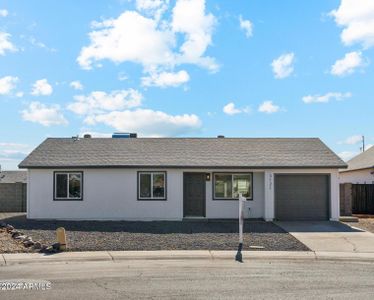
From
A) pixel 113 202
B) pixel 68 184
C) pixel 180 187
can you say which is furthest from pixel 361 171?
pixel 68 184

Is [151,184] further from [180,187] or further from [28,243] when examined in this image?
[28,243]

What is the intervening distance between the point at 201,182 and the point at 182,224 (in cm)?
320

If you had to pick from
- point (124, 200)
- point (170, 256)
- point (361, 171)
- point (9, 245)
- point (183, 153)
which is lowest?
point (170, 256)

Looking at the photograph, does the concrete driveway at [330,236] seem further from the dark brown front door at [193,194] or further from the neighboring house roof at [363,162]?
the neighboring house roof at [363,162]

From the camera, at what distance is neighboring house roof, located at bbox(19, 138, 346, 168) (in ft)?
75.4

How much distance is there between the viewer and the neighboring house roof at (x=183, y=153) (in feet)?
75.4

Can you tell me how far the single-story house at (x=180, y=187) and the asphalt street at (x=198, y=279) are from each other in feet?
31.8

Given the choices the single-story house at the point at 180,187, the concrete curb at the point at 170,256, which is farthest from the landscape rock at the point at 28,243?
the single-story house at the point at 180,187

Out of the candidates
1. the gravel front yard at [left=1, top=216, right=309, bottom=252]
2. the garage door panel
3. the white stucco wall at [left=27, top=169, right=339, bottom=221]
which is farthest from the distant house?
the garage door panel

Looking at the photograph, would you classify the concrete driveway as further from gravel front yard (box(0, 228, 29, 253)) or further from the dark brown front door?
gravel front yard (box(0, 228, 29, 253))

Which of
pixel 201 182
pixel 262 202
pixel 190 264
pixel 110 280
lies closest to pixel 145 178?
pixel 201 182

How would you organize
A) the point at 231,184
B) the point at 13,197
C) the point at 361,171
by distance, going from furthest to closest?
the point at 361,171 < the point at 13,197 < the point at 231,184

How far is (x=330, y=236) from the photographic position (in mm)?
18109

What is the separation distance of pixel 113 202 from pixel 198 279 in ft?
43.2
